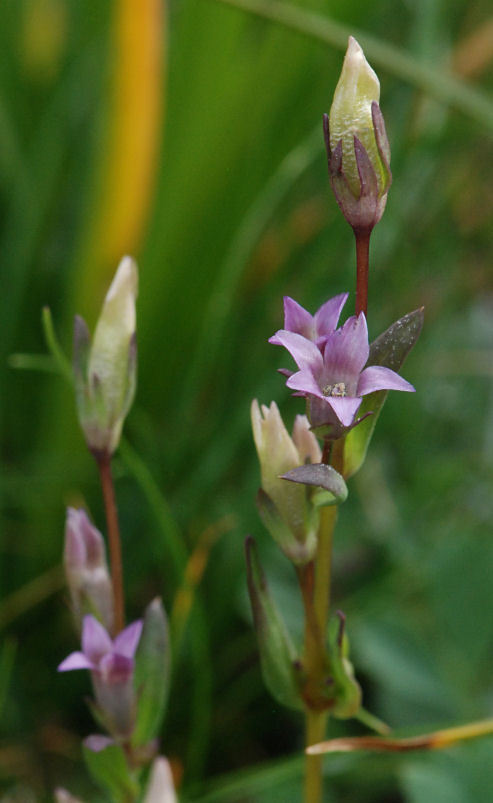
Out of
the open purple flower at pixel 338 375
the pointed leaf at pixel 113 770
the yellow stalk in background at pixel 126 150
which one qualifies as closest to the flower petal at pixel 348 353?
the open purple flower at pixel 338 375

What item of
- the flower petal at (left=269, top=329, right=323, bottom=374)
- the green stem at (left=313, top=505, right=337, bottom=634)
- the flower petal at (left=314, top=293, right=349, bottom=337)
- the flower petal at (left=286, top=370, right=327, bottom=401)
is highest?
the flower petal at (left=314, top=293, right=349, bottom=337)

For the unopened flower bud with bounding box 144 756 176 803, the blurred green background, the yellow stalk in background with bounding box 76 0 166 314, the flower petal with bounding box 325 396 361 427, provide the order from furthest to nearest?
the yellow stalk in background with bounding box 76 0 166 314, the blurred green background, the unopened flower bud with bounding box 144 756 176 803, the flower petal with bounding box 325 396 361 427

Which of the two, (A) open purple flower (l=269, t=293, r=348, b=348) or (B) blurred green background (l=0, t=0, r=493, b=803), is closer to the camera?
(A) open purple flower (l=269, t=293, r=348, b=348)

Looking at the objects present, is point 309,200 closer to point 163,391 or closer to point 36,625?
point 163,391

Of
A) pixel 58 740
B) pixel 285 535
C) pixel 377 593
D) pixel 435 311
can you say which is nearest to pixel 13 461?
pixel 58 740

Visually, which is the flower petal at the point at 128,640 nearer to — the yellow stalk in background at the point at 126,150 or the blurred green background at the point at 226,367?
the blurred green background at the point at 226,367

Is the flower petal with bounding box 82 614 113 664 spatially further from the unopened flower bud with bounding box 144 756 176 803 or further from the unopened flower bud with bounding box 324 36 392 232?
the unopened flower bud with bounding box 324 36 392 232

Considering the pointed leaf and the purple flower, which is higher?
the purple flower

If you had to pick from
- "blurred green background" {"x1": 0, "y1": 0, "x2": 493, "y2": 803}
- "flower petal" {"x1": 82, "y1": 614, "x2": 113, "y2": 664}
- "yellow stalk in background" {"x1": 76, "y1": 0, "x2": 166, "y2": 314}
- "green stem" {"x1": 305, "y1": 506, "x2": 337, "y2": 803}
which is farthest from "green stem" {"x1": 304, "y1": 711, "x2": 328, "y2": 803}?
"yellow stalk in background" {"x1": 76, "y1": 0, "x2": 166, "y2": 314}
